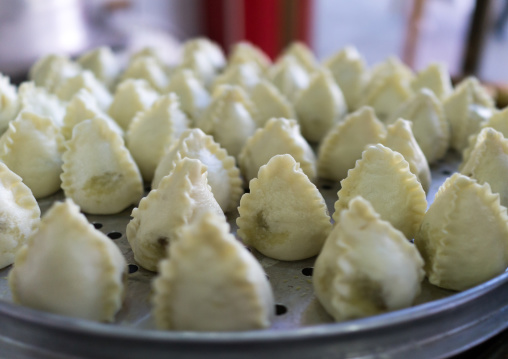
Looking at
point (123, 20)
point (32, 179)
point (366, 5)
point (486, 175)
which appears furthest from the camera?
point (366, 5)

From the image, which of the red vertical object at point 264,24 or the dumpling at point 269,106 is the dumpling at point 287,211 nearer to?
Answer: the dumpling at point 269,106

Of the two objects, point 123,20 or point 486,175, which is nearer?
point 486,175

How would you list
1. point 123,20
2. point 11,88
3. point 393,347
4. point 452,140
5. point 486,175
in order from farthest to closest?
point 123,20 → point 452,140 → point 11,88 → point 486,175 → point 393,347

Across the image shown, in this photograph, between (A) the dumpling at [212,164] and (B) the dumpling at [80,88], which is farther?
(B) the dumpling at [80,88]

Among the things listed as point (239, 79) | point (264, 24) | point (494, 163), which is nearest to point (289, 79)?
point (239, 79)

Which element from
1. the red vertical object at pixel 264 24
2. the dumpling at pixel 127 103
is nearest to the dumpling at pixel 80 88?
the dumpling at pixel 127 103

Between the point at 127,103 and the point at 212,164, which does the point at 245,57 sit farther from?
the point at 212,164

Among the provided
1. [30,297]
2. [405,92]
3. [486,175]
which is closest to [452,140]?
[405,92]

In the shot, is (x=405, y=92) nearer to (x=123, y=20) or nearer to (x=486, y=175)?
(x=486, y=175)
